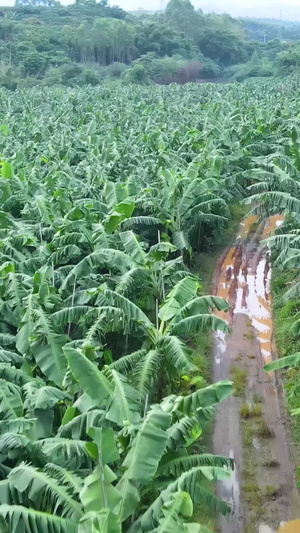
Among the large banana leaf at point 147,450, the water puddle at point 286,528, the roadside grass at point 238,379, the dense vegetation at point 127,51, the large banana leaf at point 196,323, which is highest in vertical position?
the large banana leaf at point 147,450

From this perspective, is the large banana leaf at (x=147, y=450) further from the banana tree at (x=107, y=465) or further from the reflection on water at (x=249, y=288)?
the reflection on water at (x=249, y=288)

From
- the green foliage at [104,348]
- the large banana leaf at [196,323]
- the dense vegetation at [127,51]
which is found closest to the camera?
the green foliage at [104,348]

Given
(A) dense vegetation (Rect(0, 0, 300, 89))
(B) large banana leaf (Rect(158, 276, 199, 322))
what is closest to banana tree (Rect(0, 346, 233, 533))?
(B) large banana leaf (Rect(158, 276, 199, 322))

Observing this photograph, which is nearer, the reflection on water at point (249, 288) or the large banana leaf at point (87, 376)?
the large banana leaf at point (87, 376)

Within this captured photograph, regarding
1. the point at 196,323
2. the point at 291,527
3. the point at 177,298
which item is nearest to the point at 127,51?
the point at 177,298

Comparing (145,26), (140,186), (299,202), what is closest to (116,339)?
(299,202)

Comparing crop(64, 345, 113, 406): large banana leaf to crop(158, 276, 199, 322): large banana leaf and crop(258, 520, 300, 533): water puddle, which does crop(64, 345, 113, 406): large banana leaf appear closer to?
crop(158, 276, 199, 322): large banana leaf

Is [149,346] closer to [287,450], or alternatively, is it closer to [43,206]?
[287,450]

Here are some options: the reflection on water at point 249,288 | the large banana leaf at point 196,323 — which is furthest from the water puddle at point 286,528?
the reflection on water at point 249,288
